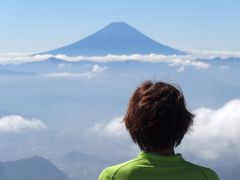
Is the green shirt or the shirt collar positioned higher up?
the shirt collar

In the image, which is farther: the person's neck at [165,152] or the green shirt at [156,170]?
the person's neck at [165,152]

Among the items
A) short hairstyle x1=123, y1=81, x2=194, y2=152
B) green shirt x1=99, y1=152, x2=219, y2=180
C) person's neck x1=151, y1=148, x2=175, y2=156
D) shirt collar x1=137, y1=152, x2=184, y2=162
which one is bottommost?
green shirt x1=99, y1=152, x2=219, y2=180

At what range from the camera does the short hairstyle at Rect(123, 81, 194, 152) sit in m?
3.15

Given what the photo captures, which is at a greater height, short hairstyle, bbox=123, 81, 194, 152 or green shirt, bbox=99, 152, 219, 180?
short hairstyle, bbox=123, 81, 194, 152

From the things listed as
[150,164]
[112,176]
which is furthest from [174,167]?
[112,176]

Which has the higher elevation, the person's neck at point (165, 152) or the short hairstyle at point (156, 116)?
the short hairstyle at point (156, 116)

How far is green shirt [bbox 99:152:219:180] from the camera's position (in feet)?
9.95

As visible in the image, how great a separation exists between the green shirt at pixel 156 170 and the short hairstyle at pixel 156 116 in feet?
0.31

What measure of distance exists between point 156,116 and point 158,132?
106 millimetres

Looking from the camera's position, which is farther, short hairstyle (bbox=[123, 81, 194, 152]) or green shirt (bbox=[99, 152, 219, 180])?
short hairstyle (bbox=[123, 81, 194, 152])

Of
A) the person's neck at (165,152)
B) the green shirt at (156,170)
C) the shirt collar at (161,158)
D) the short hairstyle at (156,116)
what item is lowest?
the green shirt at (156,170)

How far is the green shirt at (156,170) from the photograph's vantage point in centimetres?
303

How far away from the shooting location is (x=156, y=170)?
10.1 feet

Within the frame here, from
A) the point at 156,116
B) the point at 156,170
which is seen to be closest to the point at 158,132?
the point at 156,116
